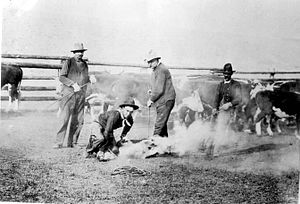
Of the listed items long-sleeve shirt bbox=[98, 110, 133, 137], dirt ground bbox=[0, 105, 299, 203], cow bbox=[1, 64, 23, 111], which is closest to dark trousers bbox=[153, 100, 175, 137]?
dirt ground bbox=[0, 105, 299, 203]

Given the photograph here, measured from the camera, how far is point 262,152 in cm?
378

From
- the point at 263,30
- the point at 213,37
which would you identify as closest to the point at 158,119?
the point at 213,37

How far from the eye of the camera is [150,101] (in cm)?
395

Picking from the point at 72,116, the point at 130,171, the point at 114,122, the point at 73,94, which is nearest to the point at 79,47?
the point at 73,94

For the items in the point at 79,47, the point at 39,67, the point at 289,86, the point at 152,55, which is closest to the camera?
the point at 289,86

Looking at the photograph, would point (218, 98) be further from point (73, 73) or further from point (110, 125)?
point (73, 73)

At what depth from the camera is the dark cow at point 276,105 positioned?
3756 millimetres

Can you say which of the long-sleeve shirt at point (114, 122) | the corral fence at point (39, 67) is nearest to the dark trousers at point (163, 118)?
the long-sleeve shirt at point (114, 122)

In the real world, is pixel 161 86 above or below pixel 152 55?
below

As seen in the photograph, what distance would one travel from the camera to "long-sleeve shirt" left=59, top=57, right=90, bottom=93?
160 inches

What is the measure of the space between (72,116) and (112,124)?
358mm

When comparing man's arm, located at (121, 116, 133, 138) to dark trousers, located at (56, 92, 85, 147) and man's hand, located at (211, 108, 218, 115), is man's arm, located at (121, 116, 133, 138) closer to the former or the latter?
Result: dark trousers, located at (56, 92, 85, 147)

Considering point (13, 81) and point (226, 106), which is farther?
point (13, 81)

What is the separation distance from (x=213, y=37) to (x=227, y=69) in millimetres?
272
